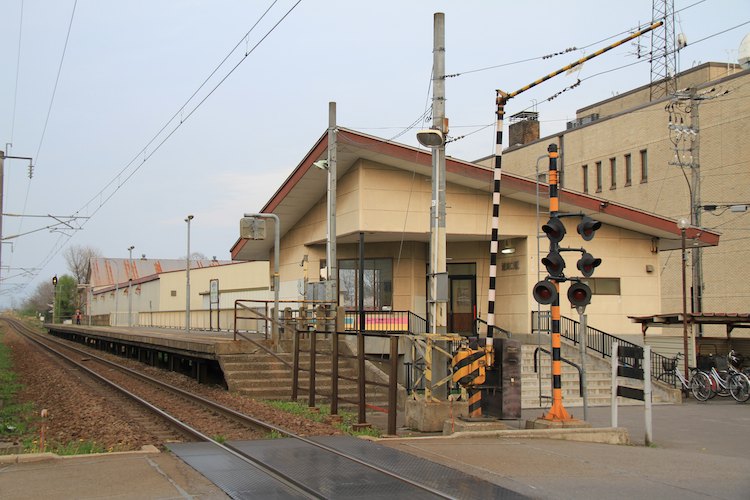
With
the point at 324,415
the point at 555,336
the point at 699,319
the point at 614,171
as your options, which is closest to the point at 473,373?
the point at 555,336

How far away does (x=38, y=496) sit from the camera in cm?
743

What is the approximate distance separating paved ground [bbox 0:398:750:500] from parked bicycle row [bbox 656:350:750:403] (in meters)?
9.69

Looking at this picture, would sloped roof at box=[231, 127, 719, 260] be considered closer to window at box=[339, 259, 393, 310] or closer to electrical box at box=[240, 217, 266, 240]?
window at box=[339, 259, 393, 310]

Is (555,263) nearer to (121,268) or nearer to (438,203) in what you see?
(438,203)

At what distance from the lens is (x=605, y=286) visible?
→ 2631cm

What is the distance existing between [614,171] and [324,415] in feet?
107

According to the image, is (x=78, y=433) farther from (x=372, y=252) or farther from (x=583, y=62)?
(x=372, y=252)

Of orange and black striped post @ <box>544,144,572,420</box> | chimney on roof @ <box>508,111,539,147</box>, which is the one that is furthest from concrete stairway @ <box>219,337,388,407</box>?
chimney on roof @ <box>508,111,539,147</box>

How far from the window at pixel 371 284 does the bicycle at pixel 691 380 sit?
9.36m

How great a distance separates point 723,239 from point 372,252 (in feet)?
63.5

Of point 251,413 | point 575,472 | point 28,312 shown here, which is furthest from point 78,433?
point 28,312

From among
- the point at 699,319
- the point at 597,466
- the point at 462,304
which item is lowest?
the point at 597,466

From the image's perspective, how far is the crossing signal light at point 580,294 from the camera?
12.7 meters

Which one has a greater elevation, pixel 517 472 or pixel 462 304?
pixel 462 304
